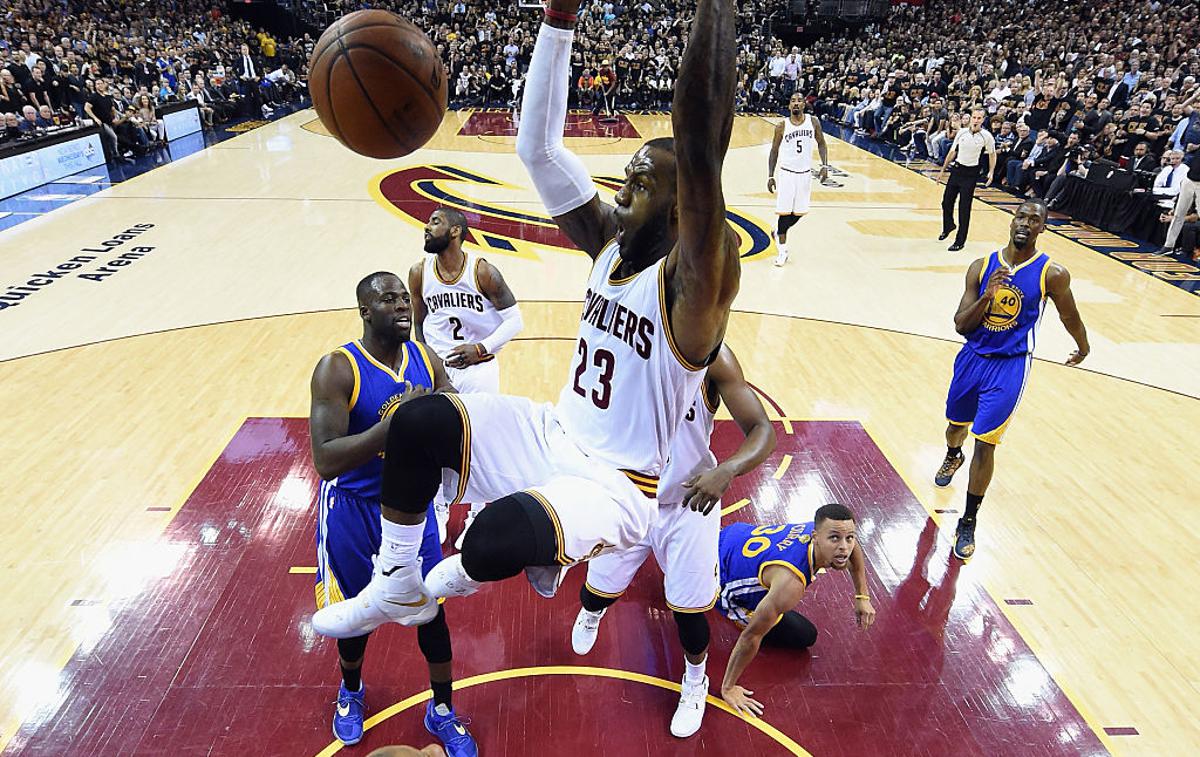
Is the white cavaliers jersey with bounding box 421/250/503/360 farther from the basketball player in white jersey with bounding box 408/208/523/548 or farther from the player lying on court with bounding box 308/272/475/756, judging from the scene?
the player lying on court with bounding box 308/272/475/756

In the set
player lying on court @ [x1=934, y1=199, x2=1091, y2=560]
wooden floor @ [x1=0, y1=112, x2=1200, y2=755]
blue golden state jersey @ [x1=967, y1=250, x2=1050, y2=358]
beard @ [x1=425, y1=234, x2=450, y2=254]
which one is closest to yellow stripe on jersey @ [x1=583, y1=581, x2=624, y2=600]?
wooden floor @ [x1=0, y1=112, x2=1200, y2=755]

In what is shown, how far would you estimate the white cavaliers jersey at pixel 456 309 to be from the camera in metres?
4.66

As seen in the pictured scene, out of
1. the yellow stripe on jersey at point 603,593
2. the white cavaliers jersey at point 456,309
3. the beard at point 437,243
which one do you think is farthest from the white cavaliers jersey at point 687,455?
the beard at point 437,243

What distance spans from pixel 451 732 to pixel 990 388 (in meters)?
3.42

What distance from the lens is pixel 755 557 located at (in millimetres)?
3674

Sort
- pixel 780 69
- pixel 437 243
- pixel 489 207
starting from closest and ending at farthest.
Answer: pixel 437 243 < pixel 489 207 < pixel 780 69

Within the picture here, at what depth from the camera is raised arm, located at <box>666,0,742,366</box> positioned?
1735 mm

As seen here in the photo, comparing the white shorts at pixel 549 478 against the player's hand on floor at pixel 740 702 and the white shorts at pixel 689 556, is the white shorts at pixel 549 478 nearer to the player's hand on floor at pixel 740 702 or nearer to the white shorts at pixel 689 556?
the white shorts at pixel 689 556

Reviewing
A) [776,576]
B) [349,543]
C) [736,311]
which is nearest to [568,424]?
[349,543]

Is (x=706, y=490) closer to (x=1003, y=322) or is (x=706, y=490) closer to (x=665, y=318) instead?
(x=665, y=318)

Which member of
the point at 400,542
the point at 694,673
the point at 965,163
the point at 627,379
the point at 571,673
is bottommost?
the point at 571,673

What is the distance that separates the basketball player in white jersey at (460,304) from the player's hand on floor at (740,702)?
5.63 feet

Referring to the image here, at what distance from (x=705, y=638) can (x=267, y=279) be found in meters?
7.33

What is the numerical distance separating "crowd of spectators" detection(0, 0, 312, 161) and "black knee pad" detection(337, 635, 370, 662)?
13.3 metres
